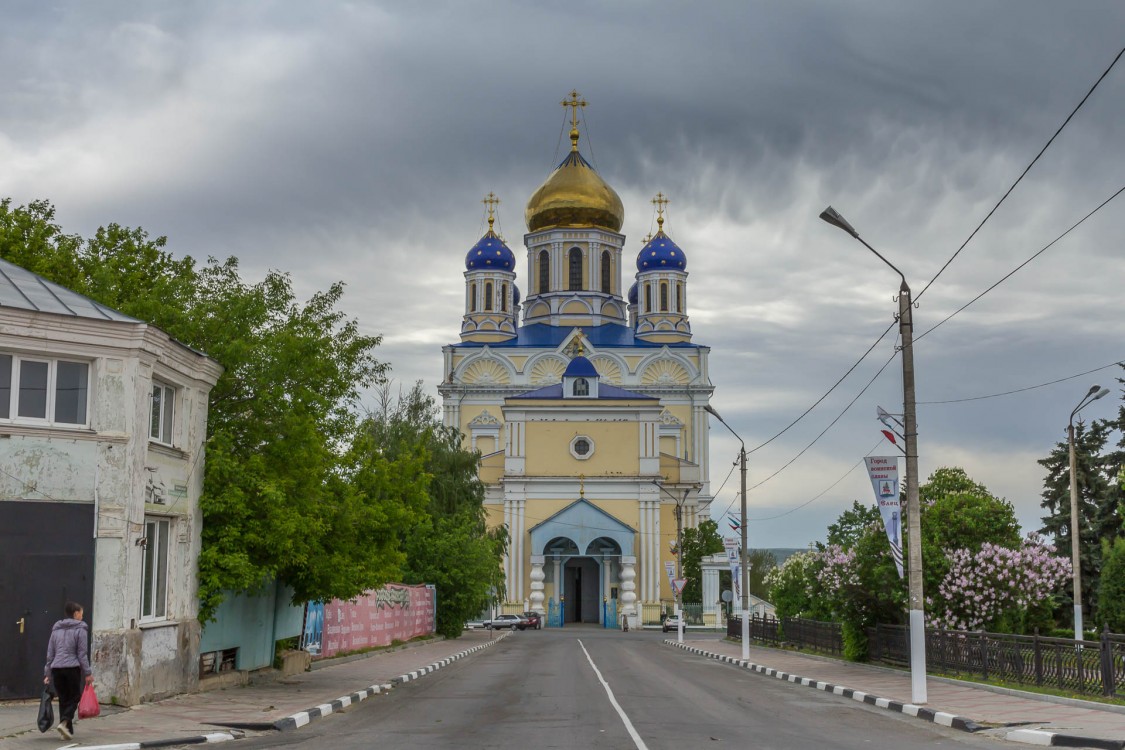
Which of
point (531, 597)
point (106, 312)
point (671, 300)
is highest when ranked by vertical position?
point (671, 300)

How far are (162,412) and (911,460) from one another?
36.8ft

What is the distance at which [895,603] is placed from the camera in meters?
24.8

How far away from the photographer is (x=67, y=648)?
1227cm

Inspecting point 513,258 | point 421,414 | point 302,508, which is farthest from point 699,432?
point 302,508

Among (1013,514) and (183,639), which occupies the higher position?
(1013,514)

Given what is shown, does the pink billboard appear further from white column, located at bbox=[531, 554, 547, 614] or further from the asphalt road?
white column, located at bbox=[531, 554, 547, 614]

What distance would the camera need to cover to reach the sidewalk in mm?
12180

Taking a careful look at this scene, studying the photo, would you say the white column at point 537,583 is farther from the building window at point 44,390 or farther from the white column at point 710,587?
the building window at point 44,390

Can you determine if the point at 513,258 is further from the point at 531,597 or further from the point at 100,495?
the point at 100,495

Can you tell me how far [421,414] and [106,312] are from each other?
38924 mm

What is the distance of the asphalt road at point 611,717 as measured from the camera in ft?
41.3

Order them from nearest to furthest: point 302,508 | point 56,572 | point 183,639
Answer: point 56,572 → point 183,639 → point 302,508

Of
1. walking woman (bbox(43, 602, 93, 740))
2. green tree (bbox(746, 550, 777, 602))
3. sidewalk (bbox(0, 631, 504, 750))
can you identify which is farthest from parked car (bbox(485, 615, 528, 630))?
green tree (bbox(746, 550, 777, 602))

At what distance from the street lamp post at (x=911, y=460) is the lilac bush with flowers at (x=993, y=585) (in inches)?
199
